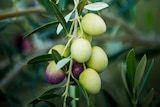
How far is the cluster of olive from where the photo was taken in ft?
1.12

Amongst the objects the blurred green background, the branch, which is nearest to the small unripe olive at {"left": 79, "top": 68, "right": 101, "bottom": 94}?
the blurred green background

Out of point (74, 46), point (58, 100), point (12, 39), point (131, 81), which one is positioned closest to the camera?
point (74, 46)

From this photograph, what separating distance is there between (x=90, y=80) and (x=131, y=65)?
0.29 feet

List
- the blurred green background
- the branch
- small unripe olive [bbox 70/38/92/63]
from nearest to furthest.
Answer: small unripe olive [bbox 70/38/92/63] < the blurred green background < the branch

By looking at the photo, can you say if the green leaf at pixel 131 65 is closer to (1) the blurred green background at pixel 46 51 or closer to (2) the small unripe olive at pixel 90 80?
(2) the small unripe olive at pixel 90 80

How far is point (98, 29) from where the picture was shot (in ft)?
1.17

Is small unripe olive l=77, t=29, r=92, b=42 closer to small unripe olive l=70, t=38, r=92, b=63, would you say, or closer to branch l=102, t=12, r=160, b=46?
small unripe olive l=70, t=38, r=92, b=63

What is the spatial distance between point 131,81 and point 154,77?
485 mm

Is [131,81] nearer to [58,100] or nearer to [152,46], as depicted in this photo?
[58,100]

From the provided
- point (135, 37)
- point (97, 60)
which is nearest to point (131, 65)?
point (97, 60)

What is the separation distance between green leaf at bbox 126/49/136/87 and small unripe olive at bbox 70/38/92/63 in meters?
0.07

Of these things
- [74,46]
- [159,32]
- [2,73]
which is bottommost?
[159,32]

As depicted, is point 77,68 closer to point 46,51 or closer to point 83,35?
point 83,35

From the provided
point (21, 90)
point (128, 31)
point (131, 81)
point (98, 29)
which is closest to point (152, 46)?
point (128, 31)
